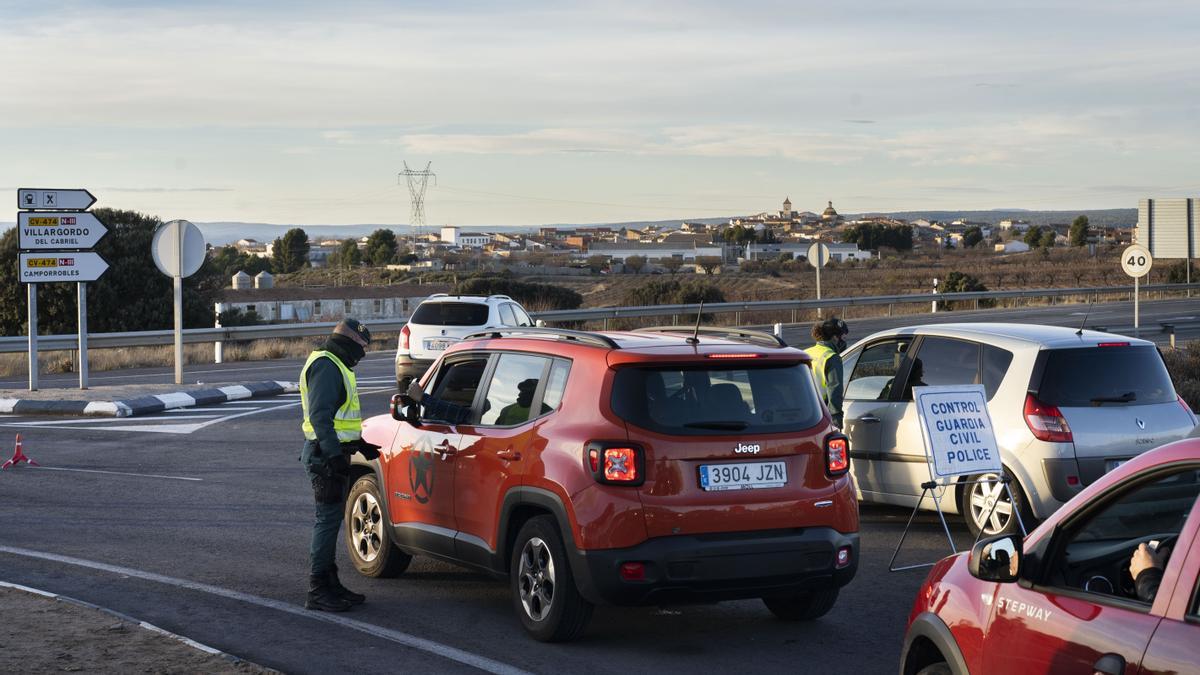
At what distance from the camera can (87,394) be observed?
68.0 ft

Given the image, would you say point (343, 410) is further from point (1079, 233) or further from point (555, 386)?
point (1079, 233)

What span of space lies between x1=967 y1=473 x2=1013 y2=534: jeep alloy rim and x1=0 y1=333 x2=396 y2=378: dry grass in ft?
73.6

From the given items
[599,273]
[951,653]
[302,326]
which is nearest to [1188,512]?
[951,653]

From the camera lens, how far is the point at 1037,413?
1031 cm

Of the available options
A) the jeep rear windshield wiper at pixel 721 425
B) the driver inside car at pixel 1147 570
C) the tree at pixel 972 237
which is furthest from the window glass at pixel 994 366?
the tree at pixel 972 237

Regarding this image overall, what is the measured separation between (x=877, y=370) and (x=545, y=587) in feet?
19.0

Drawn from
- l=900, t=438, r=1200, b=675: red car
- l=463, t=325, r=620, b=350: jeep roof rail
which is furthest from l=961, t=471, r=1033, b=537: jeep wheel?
l=900, t=438, r=1200, b=675: red car

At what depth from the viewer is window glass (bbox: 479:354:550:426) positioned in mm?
8148

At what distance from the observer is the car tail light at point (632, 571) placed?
286 inches

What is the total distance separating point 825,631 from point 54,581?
5.14m

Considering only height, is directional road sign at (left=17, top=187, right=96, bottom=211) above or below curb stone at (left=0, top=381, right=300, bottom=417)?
above

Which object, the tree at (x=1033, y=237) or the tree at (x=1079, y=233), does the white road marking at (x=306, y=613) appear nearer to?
the tree at (x=1079, y=233)

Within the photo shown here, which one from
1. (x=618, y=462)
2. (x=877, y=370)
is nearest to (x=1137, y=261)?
(x=877, y=370)

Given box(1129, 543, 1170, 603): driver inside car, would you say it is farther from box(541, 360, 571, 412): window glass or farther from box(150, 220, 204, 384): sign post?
box(150, 220, 204, 384): sign post
